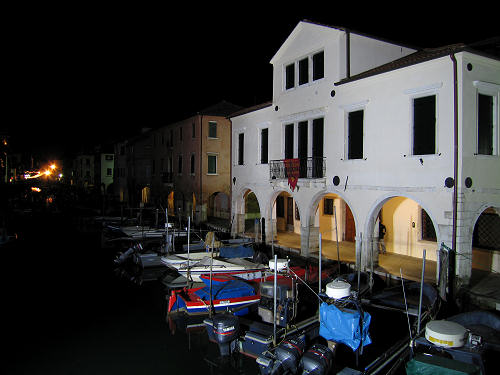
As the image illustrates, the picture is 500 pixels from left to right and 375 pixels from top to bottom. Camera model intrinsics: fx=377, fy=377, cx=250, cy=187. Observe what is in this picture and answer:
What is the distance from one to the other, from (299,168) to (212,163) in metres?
15.7

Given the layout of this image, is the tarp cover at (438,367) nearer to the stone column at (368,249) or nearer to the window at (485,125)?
the stone column at (368,249)

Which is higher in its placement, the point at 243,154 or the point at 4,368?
the point at 243,154

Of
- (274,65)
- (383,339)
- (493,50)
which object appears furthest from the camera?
(274,65)

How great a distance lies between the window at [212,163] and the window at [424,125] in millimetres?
22294

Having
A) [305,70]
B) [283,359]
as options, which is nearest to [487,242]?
[283,359]

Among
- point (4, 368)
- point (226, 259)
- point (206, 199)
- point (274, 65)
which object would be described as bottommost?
point (4, 368)

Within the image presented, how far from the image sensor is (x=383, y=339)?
11.5 meters

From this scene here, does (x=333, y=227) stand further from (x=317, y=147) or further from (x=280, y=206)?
(x=317, y=147)

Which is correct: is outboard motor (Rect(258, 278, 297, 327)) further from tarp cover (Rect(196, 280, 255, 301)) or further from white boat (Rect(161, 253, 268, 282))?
white boat (Rect(161, 253, 268, 282))

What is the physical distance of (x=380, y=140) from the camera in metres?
16.4

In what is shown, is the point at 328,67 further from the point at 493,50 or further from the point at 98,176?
the point at 98,176

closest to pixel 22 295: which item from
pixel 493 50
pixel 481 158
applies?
pixel 481 158

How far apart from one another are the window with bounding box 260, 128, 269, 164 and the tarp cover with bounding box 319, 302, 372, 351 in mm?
15883

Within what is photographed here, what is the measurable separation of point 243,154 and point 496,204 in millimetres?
15907
